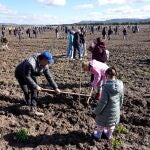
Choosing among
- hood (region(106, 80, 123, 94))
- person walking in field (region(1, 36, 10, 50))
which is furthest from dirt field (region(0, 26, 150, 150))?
person walking in field (region(1, 36, 10, 50))

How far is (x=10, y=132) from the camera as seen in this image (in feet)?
26.7

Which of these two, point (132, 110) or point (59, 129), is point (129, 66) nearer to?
point (132, 110)

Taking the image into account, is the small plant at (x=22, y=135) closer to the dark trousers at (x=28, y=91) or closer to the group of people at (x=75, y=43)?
the dark trousers at (x=28, y=91)

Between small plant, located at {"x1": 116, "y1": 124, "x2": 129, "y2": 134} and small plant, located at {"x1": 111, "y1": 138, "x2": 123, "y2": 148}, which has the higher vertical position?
small plant, located at {"x1": 116, "y1": 124, "x2": 129, "y2": 134}

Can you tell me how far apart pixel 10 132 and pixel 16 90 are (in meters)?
3.62

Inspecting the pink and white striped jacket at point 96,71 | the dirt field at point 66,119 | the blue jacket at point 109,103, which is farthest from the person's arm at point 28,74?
the blue jacket at point 109,103

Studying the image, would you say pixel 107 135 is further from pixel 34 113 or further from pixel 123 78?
pixel 123 78

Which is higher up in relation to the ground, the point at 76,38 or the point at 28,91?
the point at 76,38

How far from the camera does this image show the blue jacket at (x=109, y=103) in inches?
279

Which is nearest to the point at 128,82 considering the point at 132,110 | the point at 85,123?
the point at 132,110

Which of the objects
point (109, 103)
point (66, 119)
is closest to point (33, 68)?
point (66, 119)

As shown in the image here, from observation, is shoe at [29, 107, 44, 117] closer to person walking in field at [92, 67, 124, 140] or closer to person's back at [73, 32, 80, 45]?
person walking in field at [92, 67, 124, 140]

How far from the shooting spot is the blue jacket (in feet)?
23.2

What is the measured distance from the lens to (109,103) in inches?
282
